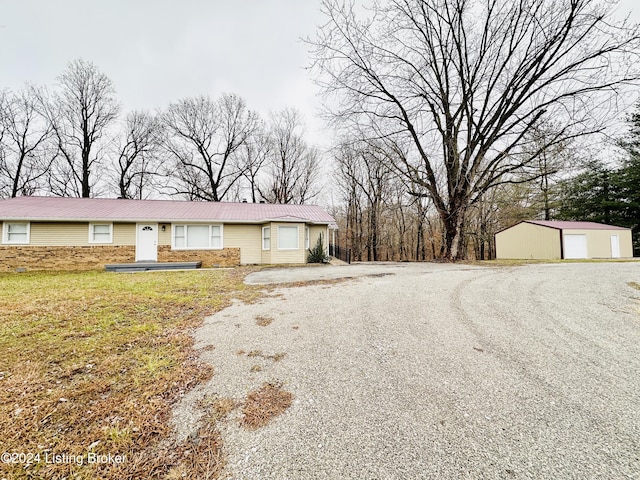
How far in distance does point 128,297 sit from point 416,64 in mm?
15225

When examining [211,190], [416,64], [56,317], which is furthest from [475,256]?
[56,317]

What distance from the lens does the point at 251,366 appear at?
2.85 meters

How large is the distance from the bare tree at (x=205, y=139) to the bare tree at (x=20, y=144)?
8534 millimetres

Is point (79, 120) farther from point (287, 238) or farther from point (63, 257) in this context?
point (287, 238)

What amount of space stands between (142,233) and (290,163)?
1612cm

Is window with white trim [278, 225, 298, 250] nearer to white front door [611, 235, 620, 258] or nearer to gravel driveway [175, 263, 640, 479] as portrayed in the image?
gravel driveway [175, 263, 640, 479]

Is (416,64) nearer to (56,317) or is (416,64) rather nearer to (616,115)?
(616,115)

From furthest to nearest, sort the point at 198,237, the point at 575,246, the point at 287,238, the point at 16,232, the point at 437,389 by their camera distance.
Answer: the point at 575,246 → the point at 287,238 → the point at 198,237 → the point at 16,232 → the point at 437,389

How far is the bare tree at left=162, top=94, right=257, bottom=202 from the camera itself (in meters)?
23.0

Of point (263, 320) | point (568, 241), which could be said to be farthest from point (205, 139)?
point (568, 241)

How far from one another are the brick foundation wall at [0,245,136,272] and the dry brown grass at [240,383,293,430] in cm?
1340

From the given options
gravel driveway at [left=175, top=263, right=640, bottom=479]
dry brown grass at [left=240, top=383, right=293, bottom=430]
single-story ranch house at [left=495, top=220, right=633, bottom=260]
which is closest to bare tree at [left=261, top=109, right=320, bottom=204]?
single-story ranch house at [left=495, top=220, right=633, bottom=260]

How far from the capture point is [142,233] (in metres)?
13.0

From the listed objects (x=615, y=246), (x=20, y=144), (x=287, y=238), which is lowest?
(x=615, y=246)
